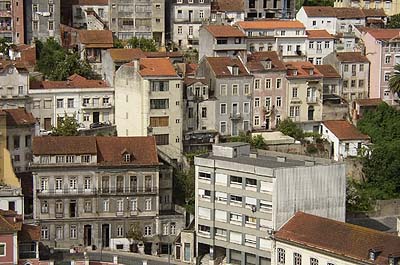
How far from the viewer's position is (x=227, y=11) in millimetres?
97312

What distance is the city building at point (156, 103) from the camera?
244 feet

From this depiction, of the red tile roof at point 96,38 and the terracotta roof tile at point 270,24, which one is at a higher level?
the terracotta roof tile at point 270,24

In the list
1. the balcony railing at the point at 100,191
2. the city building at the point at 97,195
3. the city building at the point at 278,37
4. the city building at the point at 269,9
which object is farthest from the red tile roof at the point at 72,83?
the city building at the point at 269,9

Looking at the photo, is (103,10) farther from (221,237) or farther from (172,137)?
(221,237)

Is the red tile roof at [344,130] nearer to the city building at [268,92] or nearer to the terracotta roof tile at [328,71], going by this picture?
the city building at [268,92]

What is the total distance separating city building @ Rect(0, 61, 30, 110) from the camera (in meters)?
74.6

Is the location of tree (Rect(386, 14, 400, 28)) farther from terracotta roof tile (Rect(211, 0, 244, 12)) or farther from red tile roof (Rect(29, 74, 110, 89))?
red tile roof (Rect(29, 74, 110, 89))

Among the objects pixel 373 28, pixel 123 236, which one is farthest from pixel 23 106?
pixel 373 28

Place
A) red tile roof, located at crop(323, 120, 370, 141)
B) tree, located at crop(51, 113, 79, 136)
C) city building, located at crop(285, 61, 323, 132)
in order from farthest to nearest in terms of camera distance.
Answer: city building, located at crop(285, 61, 323, 132)
red tile roof, located at crop(323, 120, 370, 141)
tree, located at crop(51, 113, 79, 136)

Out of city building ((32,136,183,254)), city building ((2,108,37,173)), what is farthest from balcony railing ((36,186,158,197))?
city building ((2,108,37,173))

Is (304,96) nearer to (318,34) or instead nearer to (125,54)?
(318,34)

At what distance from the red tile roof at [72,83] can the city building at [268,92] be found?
1052 centimetres

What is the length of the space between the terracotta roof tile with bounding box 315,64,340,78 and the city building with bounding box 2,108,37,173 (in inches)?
978

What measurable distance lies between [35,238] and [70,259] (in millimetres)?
3488
